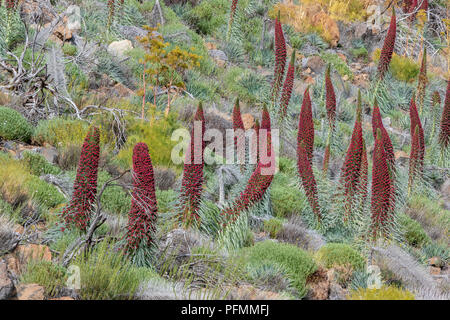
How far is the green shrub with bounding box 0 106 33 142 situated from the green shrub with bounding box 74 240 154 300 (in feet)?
10.5

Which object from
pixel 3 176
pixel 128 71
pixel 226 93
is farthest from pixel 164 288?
pixel 226 93

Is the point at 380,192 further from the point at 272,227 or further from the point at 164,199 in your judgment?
the point at 164,199

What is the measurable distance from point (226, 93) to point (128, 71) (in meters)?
2.05

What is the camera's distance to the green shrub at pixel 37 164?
18.2 feet

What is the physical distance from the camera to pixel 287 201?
6.30m

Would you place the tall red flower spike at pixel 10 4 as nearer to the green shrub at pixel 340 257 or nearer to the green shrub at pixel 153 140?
the green shrub at pixel 153 140

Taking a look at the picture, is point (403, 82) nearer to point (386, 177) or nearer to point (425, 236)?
point (425, 236)

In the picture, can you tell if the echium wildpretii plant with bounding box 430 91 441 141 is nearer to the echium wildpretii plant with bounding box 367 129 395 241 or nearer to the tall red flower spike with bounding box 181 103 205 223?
the echium wildpretii plant with bounding box 367 129 395 241

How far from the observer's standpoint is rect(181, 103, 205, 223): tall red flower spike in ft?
13.9

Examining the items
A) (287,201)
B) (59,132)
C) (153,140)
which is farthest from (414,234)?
(59,132)

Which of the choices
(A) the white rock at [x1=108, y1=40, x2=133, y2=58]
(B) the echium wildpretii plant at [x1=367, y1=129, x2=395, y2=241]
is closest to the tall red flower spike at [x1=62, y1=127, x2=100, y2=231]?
(B) the echium wildpretii plant at [x1=367, y1=129, x2=395, y2=241]

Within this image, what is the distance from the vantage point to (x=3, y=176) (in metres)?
4.68

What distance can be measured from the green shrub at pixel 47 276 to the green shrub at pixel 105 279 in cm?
12

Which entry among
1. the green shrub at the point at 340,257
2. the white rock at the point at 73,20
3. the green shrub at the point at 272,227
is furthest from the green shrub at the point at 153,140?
the white rock at the point at 73,20
